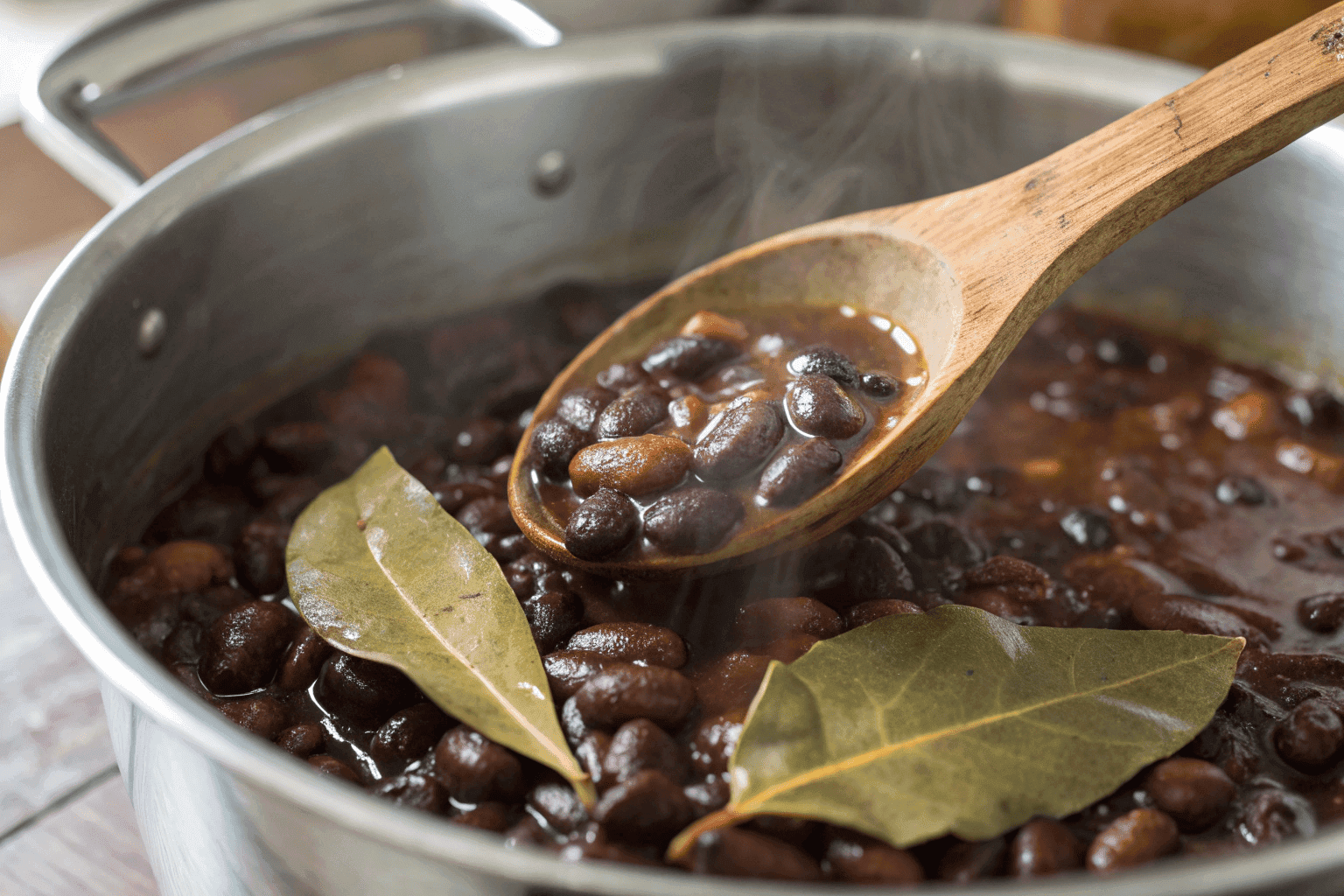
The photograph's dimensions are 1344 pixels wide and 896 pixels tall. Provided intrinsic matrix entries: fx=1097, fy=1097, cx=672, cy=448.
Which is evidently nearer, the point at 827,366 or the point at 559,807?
the point at 559,807

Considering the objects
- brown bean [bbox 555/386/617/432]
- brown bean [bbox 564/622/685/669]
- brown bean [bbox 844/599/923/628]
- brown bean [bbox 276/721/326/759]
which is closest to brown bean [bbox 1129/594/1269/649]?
brown bean [bbox 844/599/923/628]

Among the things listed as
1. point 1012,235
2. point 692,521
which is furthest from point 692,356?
point 1012,235

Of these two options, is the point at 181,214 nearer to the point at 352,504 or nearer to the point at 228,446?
the point at 228,446

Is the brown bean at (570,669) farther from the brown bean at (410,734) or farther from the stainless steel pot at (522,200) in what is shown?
the stainless steel pot at (522,200)

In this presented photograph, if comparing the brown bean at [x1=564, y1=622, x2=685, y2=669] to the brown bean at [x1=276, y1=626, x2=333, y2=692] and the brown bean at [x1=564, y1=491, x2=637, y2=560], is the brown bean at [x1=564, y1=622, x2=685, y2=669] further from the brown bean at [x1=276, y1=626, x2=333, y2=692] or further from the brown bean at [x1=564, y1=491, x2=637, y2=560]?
the brown bean at [x1=276, y1=626, x2=333, y2=692]

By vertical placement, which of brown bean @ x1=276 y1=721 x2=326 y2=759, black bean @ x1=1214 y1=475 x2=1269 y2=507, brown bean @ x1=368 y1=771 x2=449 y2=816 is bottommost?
black bean @ x1=1214 y1=475 x2=1269 y2=507

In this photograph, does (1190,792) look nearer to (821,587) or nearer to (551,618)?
(821,587)
